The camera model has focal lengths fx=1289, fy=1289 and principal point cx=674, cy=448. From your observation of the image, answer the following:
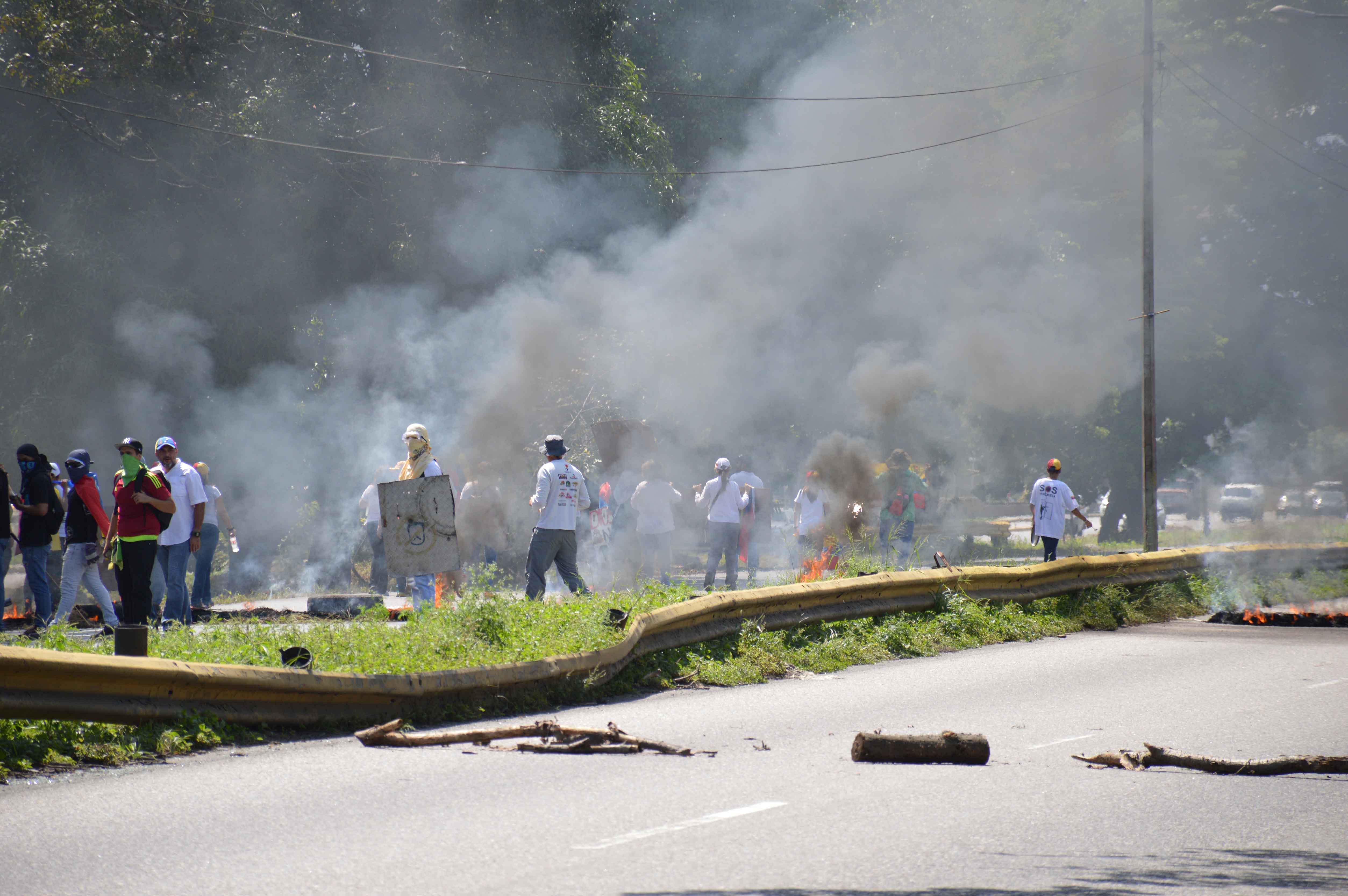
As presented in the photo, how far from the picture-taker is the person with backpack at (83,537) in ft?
32.5

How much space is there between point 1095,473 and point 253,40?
22097 millimetres

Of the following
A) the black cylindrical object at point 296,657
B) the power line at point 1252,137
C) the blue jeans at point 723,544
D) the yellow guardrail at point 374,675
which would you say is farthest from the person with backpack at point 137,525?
the power line at point 1252,137

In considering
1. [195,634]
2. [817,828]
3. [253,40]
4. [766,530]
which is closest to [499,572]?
[766,530]

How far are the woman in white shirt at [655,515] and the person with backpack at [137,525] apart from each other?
4.94 m

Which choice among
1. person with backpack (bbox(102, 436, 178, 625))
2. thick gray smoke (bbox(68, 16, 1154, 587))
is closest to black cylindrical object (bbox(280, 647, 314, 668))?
person with backpack (bbox(102, 436, 178, 625))

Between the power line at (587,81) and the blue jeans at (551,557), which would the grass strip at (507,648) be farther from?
the power line at (587,81)

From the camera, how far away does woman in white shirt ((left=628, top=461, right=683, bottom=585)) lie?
41.8ft

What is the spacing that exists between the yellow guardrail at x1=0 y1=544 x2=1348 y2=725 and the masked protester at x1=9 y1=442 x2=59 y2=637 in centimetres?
567

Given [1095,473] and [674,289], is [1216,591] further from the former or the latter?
[1095,473]

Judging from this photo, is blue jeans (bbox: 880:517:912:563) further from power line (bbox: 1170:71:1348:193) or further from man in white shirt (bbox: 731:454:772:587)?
power line (bbox: 1170:71:1348:193)

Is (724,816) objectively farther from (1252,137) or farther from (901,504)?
(1252,137)

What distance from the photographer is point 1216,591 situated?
12.6 meters

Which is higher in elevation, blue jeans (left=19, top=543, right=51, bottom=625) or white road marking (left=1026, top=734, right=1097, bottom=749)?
blue jeans (left=19, top=543, right=51, bottom=625)

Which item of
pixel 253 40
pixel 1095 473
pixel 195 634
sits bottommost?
pixel 195 634
